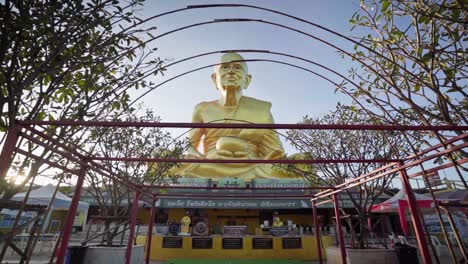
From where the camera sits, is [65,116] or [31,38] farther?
[65,116]

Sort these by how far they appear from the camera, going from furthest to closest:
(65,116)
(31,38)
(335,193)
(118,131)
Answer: (118,131), (335,193), (65,116), (31,38)

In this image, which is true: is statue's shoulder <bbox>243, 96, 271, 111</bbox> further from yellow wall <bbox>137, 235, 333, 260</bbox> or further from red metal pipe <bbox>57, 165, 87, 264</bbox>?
red metal pipe <bbox>57, 165, 87, 264</bbox>

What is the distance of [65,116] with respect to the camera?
3.00 metres

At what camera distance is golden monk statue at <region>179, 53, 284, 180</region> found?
17297 mm

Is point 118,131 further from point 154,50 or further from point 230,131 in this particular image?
point 230,131

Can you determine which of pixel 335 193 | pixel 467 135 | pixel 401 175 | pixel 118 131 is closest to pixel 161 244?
pixel 118 131

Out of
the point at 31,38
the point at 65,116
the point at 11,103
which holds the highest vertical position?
the point at 31,38

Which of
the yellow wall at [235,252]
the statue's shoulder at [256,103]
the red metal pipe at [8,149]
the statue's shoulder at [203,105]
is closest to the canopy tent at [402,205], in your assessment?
the yellow wall at [235,252]

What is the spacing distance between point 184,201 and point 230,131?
5265mm

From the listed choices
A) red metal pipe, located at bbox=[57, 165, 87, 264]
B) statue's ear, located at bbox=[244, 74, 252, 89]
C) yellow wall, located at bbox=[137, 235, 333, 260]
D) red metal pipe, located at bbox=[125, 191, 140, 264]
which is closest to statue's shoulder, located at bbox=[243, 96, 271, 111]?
statue's ear, located at bbox=[244, 74, 252, 89]

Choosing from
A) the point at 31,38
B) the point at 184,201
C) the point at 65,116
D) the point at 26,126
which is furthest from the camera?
the point at 184,201

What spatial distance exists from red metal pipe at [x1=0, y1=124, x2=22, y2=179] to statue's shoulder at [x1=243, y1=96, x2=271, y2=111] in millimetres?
17645

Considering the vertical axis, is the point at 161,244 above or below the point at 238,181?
below

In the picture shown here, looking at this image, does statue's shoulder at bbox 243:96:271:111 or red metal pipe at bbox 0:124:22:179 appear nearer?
red metal pipe at bbox 0:124:22:179
